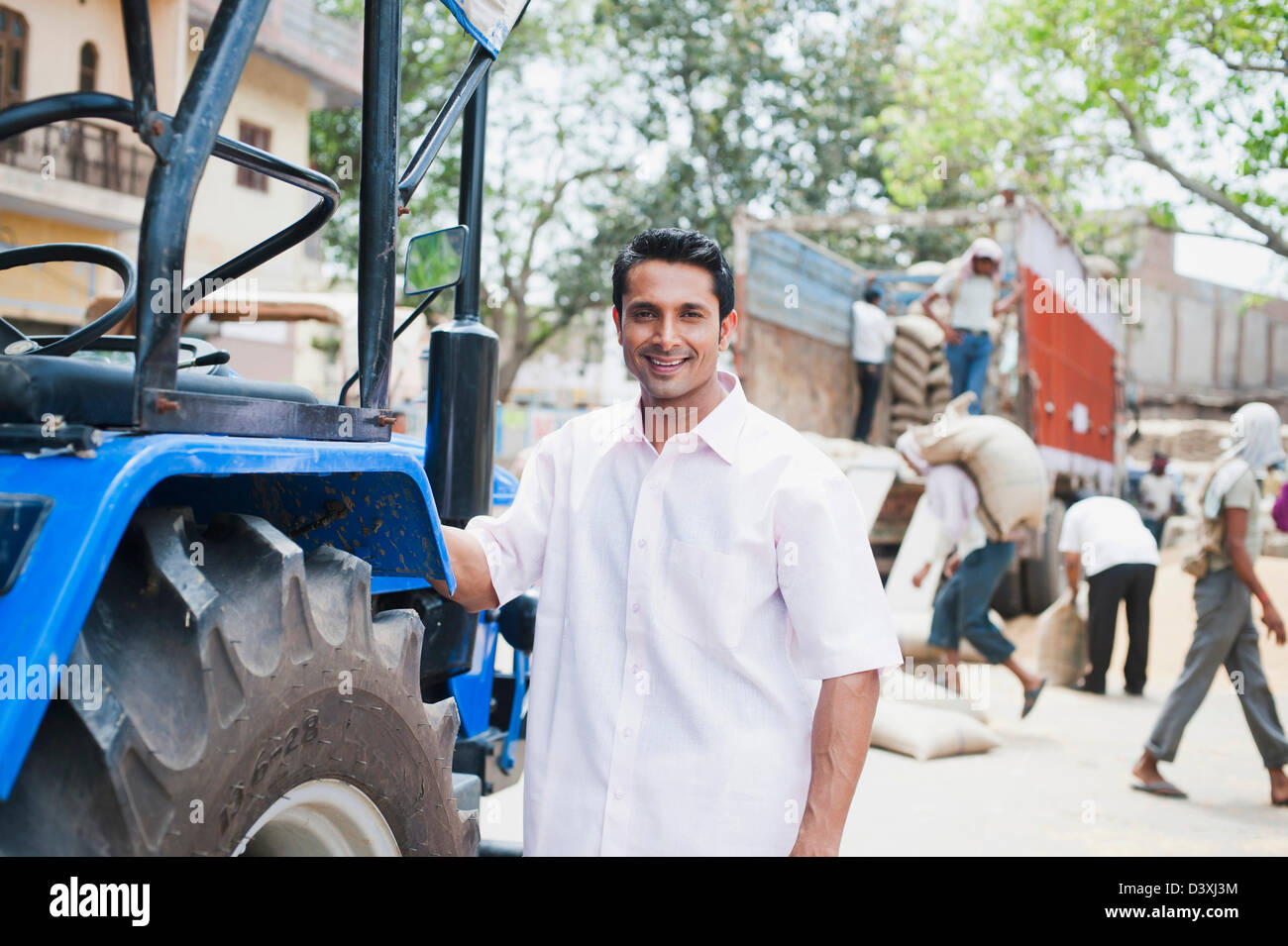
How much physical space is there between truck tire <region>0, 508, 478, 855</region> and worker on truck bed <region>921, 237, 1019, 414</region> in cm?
828

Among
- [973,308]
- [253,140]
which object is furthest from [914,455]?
[253,140]

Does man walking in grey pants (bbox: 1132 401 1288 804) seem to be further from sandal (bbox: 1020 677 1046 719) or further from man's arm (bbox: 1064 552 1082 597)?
man's arm (bbox: 1064 552 1082 597)

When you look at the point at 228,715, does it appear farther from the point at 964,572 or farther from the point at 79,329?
the point at 964,572

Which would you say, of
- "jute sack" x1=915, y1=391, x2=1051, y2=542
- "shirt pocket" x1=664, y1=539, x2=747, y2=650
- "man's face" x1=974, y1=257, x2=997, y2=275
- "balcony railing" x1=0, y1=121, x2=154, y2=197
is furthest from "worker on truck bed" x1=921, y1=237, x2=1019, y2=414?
"balcony railing" x1=0, y1=121, x2=154, y2=197

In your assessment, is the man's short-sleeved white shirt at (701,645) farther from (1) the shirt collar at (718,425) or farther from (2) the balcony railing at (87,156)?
(2) the balcony railing at (87,156)

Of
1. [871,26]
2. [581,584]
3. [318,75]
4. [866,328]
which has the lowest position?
[581,584]

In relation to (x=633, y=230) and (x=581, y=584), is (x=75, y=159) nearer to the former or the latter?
(x=633, y=230)

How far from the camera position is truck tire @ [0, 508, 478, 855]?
1370mm

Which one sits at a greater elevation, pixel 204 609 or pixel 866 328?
pixel 866 328

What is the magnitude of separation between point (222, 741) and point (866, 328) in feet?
33.3

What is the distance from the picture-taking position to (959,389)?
10.1 m

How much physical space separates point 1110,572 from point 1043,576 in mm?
2468

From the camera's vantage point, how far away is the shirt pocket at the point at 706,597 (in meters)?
2.02
